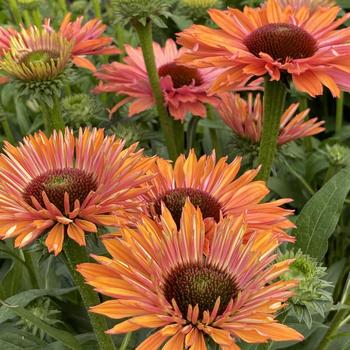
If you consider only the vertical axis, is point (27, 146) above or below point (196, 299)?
above

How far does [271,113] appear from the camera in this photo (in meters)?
1.18

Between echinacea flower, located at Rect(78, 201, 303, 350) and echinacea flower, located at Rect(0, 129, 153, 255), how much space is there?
0.07m

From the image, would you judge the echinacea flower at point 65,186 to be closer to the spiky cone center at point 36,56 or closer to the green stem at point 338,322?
the spiky cone center at point 36,56

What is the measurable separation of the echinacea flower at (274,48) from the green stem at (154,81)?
0.19m

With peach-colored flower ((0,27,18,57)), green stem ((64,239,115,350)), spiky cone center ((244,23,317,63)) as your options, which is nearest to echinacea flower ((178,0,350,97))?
spiky cone center ((244,23,317,63))

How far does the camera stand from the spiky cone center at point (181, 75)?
1660mm

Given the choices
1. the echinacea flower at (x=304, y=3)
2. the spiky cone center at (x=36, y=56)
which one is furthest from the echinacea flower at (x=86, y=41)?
the echinacea flower at (x=304, y=3)

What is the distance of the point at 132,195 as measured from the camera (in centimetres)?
92

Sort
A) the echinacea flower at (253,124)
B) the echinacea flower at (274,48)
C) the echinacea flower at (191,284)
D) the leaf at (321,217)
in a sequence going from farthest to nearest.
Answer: the echinacea flower at (253,124) < the leaf at (321,217) < the echinacea flower at (274,48) < the echinacea flower at (191,284)

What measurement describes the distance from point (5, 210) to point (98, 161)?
0.18m

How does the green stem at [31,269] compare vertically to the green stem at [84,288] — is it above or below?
below

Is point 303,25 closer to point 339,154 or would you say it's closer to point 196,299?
point 339,154

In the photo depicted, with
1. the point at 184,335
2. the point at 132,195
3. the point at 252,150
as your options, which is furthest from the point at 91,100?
the point at 184,335

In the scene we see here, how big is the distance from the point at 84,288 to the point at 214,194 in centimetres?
26
